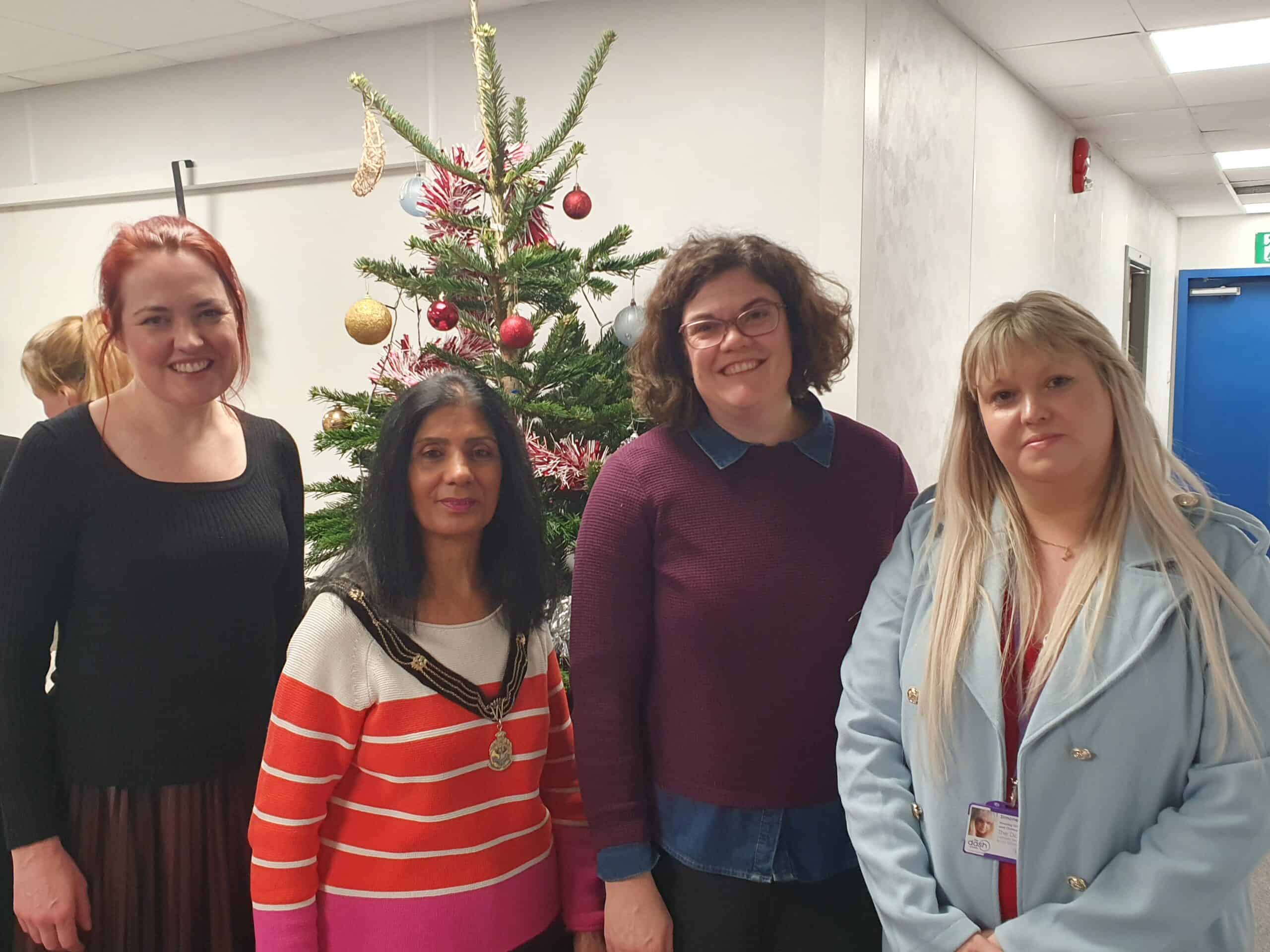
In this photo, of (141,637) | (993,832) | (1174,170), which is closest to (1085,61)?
(1174,170)

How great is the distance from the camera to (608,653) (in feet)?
4.79

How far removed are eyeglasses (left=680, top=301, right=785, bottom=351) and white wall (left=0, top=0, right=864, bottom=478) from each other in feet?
4.21

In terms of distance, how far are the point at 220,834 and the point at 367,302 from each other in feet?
3.85

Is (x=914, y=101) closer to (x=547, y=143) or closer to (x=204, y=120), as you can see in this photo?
(x=547, y=143)

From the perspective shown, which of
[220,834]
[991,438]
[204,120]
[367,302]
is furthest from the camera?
[204,120]

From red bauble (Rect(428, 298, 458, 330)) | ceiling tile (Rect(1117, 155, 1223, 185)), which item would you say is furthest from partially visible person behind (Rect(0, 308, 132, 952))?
ceiling tile (Rect(1117, 155, 1223, 185))

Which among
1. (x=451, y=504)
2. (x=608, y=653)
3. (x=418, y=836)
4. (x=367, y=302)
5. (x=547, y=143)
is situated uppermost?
(x=547, y=143)

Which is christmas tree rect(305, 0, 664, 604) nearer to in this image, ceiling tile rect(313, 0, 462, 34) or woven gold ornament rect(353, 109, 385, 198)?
woven gold ornament rect(353, 109, 385, 198)

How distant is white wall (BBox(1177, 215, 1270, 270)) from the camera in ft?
26.1

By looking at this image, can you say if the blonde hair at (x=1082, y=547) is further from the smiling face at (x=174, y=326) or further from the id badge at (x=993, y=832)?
the smiling face at (x=174, y=326)

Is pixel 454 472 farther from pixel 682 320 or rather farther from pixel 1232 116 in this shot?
pixel 1232 116

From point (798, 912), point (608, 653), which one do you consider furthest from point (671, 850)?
point (608, 653)

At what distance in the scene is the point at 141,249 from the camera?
5.04 ft

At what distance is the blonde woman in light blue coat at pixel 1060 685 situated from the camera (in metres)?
1.18
